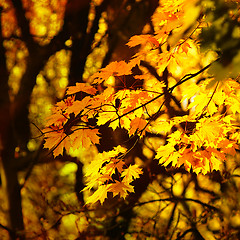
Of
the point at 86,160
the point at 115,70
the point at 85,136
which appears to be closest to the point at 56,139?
the point at 85,136

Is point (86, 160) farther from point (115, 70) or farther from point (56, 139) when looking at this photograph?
point (115, 70)

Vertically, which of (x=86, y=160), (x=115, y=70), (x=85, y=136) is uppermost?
(x=86, y=160)

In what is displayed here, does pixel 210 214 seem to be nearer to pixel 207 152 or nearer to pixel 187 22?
pixel 207 152

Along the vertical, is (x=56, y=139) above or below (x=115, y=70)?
below

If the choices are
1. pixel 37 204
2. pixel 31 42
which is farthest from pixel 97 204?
pixel 31 42

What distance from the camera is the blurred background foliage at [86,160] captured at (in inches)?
134

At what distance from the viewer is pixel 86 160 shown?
12.2ft

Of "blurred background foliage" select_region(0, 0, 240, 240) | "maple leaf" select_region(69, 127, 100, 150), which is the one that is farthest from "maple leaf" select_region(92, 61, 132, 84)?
"blurred background foliage" select_region(0, 0, 240, 240)

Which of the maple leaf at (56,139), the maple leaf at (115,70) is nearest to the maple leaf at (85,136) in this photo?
the maple leaf at (56,139)

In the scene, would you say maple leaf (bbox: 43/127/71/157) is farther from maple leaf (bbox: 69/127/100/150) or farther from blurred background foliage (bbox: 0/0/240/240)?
blurred background foliage (bbox: 0/0/240/240)

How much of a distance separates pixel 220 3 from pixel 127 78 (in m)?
2.62

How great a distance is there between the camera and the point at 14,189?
296 cm

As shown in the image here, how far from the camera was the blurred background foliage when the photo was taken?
11.2 feet

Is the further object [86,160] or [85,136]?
[86,160]
